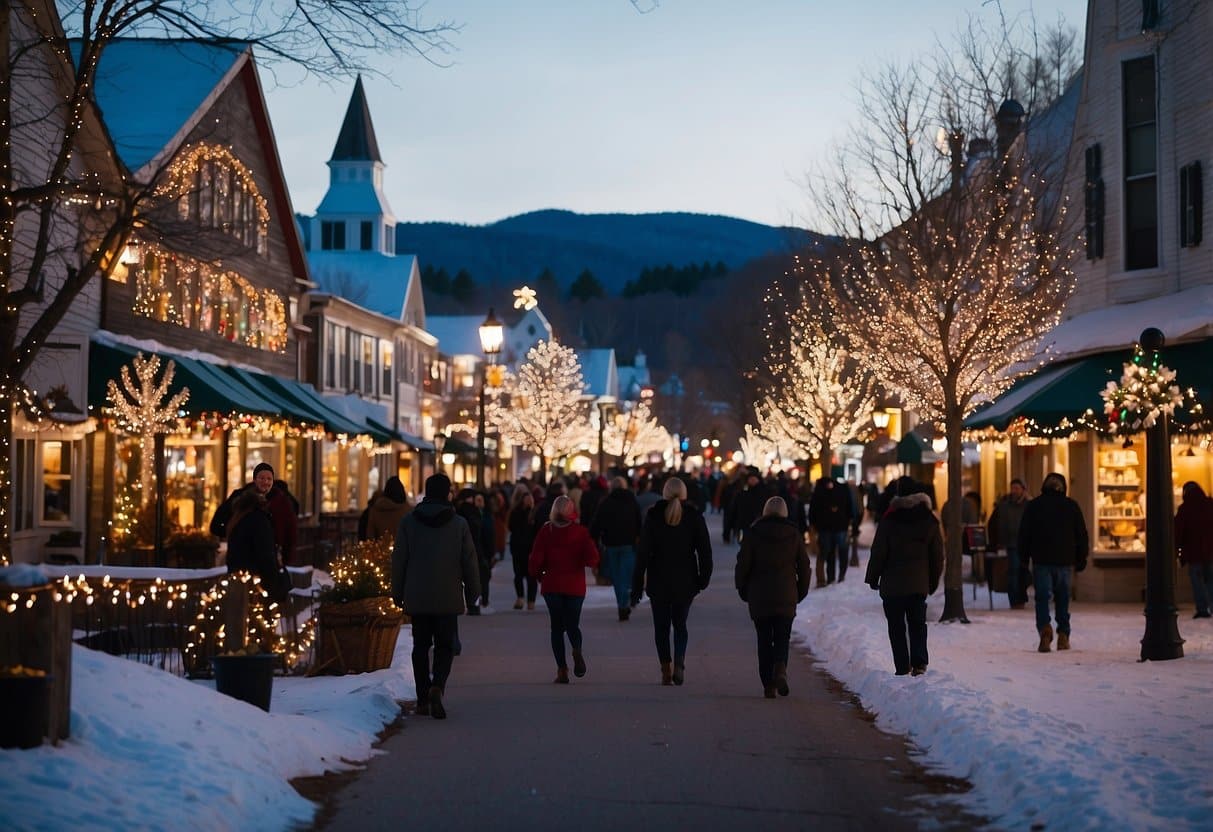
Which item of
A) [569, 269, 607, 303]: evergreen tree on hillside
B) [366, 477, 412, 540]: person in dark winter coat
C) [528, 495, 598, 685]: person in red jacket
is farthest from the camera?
[569, 269, 607, 303]: evergreen tree on hillside

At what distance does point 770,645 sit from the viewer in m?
14.5

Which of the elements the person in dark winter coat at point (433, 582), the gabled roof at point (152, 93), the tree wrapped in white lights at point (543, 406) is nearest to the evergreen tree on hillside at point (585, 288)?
the tree wrapped in white lights at point (543, 406)

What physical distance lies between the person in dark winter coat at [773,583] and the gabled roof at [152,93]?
54.4 ft

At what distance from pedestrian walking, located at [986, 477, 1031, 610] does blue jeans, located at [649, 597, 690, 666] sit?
9176 millimetres

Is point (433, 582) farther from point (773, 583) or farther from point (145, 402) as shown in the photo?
point (145, 402)

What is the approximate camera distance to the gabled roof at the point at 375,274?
201 ft

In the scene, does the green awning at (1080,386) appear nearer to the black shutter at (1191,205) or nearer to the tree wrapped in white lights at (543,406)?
the black shutter at (1191,205)

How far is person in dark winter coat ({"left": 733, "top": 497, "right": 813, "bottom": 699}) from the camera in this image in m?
14.3

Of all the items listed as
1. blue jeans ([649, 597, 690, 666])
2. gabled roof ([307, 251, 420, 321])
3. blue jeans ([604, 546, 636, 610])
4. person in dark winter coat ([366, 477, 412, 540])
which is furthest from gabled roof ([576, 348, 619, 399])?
blue jeans ([649, 597, 690, 666])

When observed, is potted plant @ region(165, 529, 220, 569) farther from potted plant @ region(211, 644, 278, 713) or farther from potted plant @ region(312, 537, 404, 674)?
potted plant @ region(211, 644, 278, 713)

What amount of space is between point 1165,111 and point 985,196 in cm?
393

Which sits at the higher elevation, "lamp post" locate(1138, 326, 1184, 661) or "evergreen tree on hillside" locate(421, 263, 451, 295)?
"evergreen tree on hillside" locate(421, 263, 451, 295)

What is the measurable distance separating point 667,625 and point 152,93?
62.2ft

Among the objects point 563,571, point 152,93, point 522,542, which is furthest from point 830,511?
point 152,93
